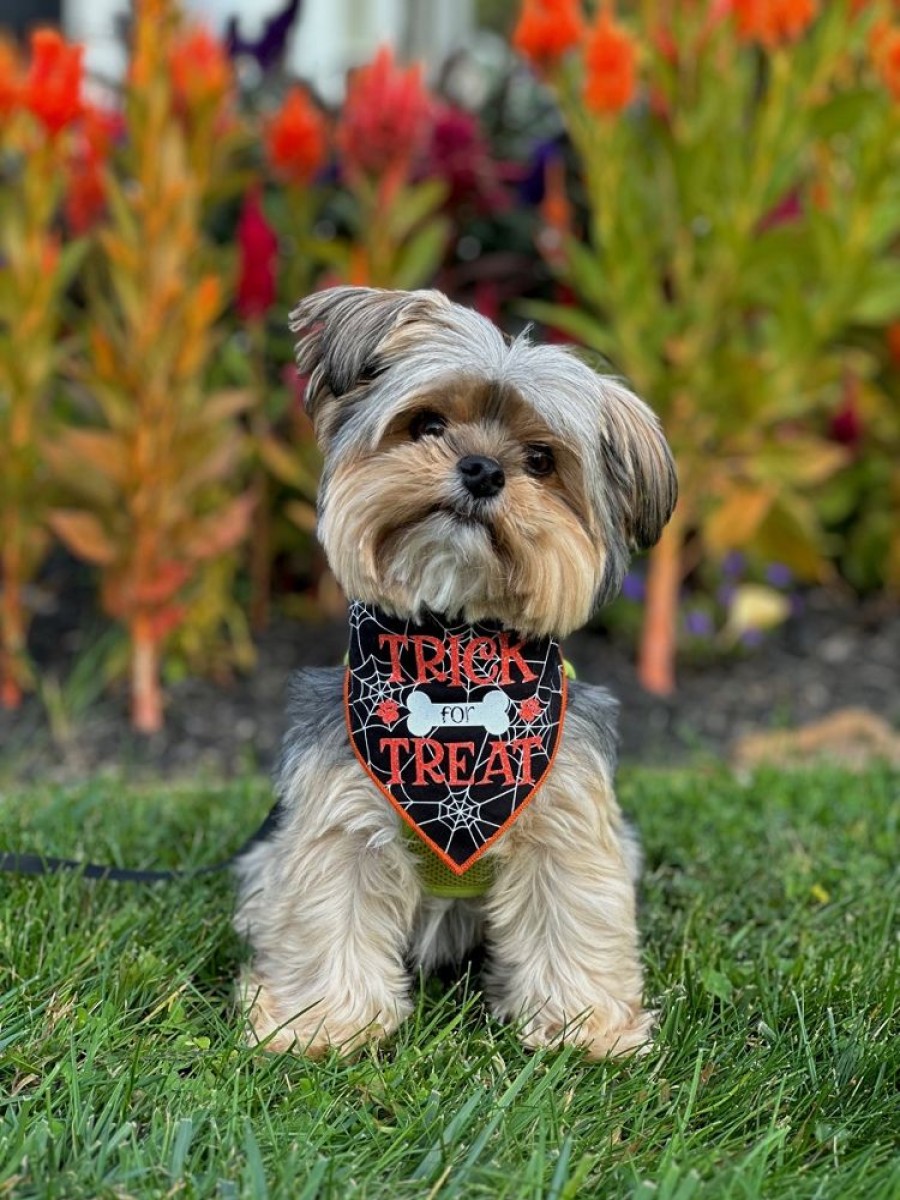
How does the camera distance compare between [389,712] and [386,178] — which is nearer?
[389,712]

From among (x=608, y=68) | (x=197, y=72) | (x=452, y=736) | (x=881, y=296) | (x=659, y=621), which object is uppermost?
(x=608, y=68)

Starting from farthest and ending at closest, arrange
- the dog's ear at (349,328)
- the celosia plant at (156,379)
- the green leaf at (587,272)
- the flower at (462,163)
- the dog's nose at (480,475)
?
the flower at (462,163)
the green leaf at (587,272)
the celosia plant at (156,379)
the dog's ear at (349,328)
the dog's nose at (480,475)

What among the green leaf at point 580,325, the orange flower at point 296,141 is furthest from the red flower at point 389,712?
the orange flower at point 296,141

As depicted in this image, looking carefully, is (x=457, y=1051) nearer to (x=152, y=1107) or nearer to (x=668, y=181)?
(x=152, y=1107)

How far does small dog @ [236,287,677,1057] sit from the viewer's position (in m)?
2.64

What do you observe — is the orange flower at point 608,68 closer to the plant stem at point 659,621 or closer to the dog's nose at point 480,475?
the plant stem at point 659,621

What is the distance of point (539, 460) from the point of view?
2725 millimetres

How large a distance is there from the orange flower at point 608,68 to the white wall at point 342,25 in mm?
3186

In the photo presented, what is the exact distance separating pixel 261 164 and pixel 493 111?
128cm

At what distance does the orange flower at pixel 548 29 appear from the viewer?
16.8 ft

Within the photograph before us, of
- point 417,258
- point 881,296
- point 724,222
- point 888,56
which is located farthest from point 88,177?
point 881,296

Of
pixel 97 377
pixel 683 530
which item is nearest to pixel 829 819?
pixel 683 530

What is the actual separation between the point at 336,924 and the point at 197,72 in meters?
3.42

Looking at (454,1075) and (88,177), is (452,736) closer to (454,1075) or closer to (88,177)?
(454,1075)
